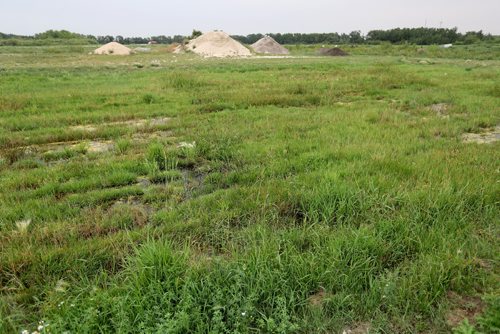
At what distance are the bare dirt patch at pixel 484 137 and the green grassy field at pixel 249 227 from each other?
0.24 meters

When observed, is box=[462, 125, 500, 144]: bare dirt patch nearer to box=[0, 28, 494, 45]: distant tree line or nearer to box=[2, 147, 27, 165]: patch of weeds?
box=[2, 147, 27, 165]: patch of weeds

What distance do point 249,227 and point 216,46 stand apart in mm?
46096

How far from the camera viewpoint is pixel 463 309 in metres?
2.66

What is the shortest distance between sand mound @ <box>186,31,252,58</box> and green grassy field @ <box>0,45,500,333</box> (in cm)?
3912

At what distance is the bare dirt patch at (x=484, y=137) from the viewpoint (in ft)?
22.4

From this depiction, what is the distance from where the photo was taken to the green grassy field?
8.45ft

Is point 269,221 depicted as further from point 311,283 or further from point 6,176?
point 6,176

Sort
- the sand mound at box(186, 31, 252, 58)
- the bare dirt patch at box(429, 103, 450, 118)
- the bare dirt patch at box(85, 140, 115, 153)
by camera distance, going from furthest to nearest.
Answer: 1. the sand mound at box(186, 31, 252, 58)
2. the bare dirt patch at box(429, 103, 450, 118)
3. the bare dirt patch at box(85, 140, 115, 153)

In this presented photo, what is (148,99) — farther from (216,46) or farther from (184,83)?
(216,46)

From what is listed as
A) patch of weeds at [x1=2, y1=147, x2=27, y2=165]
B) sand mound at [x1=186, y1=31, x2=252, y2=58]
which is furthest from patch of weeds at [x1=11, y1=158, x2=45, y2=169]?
sand mound at [x1=186, y1=31, x2=252, y2=58]

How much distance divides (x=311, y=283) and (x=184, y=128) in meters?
5.68

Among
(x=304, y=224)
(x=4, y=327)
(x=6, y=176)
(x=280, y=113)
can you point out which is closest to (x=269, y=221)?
(x=304, y=224)

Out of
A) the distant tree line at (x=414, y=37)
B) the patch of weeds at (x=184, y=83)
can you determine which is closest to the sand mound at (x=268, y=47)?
the distant tree line at (x=414, y=37)

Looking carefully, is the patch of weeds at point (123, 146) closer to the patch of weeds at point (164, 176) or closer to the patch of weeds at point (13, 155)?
the patch of weeds at point (164, 176)
